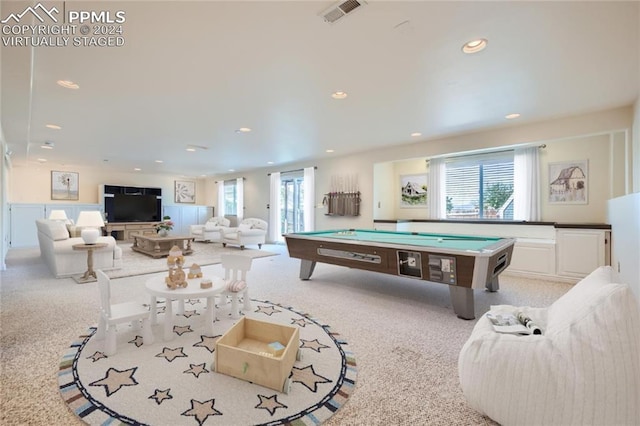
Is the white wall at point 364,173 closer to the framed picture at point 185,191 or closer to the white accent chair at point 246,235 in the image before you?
the framed picture at point 185,191

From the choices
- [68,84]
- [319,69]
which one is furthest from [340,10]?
[68,84]

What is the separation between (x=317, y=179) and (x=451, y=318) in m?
5.26

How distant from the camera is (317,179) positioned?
24.7ft

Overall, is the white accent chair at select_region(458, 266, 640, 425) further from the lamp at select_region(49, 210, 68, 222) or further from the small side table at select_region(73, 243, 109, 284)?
the lamp at select_region(49, 210, 68, 222)

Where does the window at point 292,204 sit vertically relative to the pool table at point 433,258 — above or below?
above

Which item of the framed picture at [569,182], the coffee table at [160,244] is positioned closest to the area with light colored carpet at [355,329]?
the framed picture at [569,182]

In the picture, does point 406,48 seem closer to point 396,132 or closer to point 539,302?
point 396,132

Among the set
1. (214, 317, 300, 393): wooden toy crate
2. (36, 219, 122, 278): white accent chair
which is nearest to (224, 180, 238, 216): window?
(36, 219, 122, 278): white accent chair

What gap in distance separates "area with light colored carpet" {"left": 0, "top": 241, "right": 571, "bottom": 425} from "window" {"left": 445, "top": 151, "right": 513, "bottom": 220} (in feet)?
5.00

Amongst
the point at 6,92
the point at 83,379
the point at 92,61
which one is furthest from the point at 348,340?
the point at 6,92

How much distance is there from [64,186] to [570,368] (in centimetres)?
1200

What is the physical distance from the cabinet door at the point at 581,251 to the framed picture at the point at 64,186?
40.7ft

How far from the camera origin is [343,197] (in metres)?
6.84

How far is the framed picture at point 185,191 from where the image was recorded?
1120 cm
